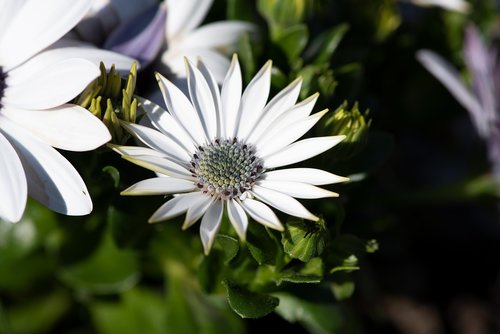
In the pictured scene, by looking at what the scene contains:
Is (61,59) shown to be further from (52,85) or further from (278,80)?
(278,80)

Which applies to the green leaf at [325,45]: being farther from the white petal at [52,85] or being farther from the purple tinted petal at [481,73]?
the white petal at [52,85]

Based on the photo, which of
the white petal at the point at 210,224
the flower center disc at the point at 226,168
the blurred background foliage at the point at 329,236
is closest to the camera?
the white petal at the point at 210,224

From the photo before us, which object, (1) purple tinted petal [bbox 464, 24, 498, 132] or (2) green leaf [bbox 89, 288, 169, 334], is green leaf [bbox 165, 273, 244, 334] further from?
(1) purple tinted petal [bbox 464, 24, 498, 132]

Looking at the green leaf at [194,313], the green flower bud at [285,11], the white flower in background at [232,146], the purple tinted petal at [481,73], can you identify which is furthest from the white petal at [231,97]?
the purple tinted petal at [481,73]

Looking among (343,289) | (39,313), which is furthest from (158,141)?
(39,313)

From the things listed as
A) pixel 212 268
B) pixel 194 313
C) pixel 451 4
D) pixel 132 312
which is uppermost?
pixel 451 4

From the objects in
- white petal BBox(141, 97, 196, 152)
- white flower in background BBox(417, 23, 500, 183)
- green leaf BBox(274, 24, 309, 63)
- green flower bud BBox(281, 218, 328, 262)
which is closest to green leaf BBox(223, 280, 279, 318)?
green flower bud BBox(281, 218, 328, 262)
